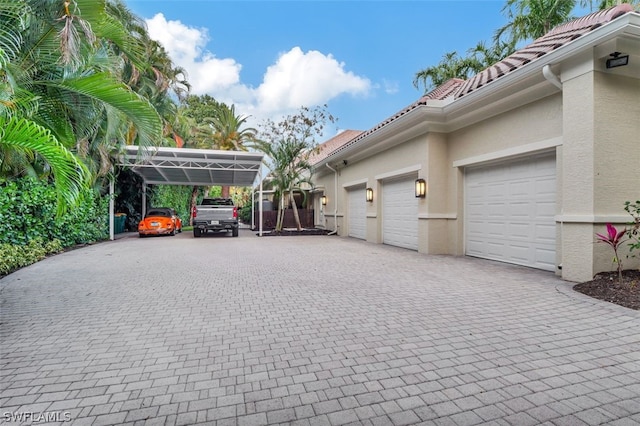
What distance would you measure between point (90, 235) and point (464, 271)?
13385 millimetres

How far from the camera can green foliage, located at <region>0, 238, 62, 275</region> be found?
6.94 metres

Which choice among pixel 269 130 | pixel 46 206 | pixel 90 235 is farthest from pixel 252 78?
pixel 46 206

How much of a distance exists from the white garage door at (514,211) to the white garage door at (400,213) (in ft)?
6.08

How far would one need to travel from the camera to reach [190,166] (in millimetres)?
17156

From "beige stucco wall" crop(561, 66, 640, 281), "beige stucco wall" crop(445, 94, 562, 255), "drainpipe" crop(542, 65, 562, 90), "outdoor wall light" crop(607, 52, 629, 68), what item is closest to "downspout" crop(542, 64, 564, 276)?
"drainpipe" crop(542, 65, 562, 90)

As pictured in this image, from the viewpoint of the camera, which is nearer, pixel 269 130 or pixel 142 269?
pixel 142 269

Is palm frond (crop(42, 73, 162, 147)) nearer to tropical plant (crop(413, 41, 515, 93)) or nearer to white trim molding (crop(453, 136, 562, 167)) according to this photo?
white trim molding (crop(453, 136, 562, 167))

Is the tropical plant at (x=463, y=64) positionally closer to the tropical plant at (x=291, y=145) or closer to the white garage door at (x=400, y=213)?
the tropical plant at (x=291, y=145)

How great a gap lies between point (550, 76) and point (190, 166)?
52.1ft

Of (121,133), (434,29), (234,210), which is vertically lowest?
(234,210)

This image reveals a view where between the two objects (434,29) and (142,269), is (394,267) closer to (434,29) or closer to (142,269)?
(142,269)

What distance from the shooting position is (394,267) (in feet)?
24.3

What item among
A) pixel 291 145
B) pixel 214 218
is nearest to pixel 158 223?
pixel 214 218

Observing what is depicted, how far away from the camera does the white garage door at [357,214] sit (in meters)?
14.1
